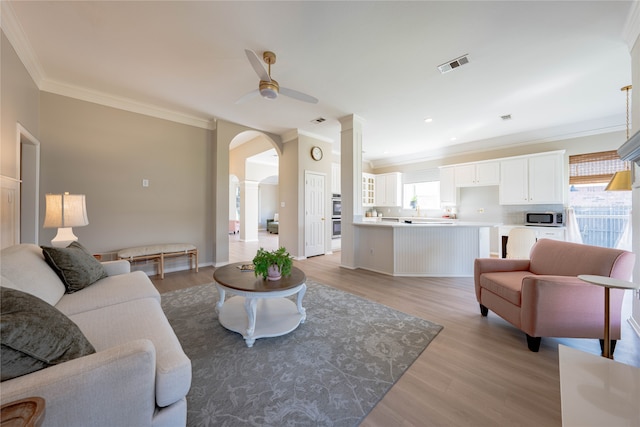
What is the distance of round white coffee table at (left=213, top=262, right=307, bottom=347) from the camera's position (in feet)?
6.66

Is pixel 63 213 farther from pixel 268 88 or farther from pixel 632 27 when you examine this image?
pixel 632 27

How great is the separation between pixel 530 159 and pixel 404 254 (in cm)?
385

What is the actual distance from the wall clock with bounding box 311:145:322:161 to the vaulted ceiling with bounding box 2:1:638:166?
1.20m

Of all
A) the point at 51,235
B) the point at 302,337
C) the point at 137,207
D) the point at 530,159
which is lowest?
the point at 302,337

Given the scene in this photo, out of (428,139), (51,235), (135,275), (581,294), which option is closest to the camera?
(581,294)

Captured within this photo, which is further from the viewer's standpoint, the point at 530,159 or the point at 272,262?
the point at 530,159

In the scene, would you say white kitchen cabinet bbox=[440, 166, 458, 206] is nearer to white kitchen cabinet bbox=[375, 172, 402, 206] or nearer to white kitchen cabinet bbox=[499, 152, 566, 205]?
white kitchen cabinet bbox=[499, 152, 566, 205]

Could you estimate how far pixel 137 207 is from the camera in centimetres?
401

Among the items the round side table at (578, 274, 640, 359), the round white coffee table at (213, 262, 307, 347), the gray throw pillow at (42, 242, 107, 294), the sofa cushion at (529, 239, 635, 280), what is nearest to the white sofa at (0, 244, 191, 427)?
the gray throw pillow at (42, 242, 107, 294)

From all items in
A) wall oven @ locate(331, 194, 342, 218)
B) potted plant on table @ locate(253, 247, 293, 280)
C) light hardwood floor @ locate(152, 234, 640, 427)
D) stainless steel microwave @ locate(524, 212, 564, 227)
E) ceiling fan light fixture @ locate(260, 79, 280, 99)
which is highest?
ceiling fan light fixture @ locate(260, 79, 280, 99)

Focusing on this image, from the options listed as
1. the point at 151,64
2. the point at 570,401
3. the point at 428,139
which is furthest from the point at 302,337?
the point at 428,139

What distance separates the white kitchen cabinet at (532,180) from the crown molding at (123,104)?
658 centimetres

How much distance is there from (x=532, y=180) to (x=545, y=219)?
0.88 m

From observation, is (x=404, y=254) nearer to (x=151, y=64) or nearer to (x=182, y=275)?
(x=182, y=275)
